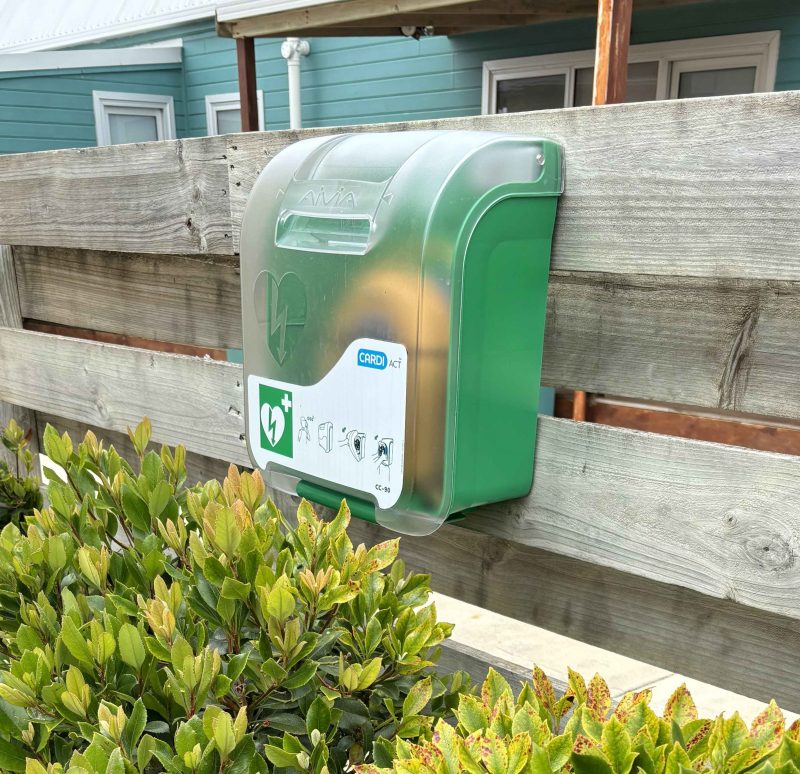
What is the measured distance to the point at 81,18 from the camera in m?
9.62

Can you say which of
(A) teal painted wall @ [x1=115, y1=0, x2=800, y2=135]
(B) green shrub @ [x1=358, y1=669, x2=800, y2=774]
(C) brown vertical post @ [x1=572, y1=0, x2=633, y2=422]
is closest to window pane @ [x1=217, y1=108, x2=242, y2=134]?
(A) teal painted wall @ [x1=115, y1=0, x2=800, y2=135]

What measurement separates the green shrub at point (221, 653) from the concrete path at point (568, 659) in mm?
1911

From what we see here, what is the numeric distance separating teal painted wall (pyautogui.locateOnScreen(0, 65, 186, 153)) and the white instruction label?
753cm

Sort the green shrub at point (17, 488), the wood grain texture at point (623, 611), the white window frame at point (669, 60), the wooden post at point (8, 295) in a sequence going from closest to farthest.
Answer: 1. the wood grain texture at point (623, 611)
2. the green shrub at point (17, 488)
3. the wooden post at point (8, 295)
4. the white window frame at point (669, 60)

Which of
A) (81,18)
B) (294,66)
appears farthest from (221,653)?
(81,18)

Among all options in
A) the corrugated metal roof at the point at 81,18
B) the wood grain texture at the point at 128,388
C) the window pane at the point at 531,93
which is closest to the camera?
the wood grain texture at the point at 128,388

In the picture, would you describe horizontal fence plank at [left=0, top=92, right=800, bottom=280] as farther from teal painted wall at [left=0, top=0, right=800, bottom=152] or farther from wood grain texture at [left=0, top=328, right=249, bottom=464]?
teal painted wall at [left=0, top=0, right=800, bottom=152]

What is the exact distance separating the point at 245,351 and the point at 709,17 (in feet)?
15.2

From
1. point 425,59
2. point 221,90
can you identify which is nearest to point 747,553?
point 425,59

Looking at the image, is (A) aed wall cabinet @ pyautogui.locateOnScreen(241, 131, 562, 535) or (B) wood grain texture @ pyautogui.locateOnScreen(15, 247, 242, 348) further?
(B) wood grain texture @ pyautogui.locateOnScreen(15, 247, 242, 348)

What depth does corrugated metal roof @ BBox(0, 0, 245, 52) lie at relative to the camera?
8289 millimetres

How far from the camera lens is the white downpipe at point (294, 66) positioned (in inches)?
277

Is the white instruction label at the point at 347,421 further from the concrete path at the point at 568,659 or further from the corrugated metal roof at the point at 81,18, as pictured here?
the corrugated metal roof at the point at 81,18

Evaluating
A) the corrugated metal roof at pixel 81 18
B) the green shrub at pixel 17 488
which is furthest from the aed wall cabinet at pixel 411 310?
the corrugated metal roof at pixel 81 18
